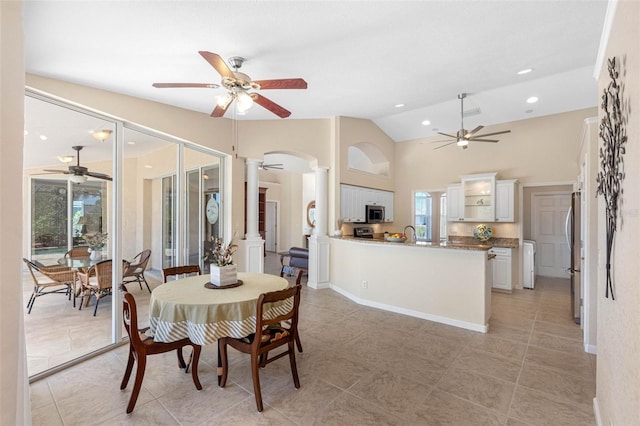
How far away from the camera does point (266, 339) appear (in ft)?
7.53

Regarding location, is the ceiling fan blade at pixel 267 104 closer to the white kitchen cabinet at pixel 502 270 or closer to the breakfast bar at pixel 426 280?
the breakfast bar at pixel 426 280

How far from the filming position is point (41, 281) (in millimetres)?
3268

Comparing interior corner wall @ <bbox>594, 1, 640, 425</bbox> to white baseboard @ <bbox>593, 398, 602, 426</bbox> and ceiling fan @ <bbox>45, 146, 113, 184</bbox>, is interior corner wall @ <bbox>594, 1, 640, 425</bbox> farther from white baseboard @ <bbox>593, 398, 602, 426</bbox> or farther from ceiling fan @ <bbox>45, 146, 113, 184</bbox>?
ceiling fan @ <bbox>45, 146, 113, 184</bbox>

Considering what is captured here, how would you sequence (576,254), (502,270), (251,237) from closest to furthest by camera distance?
(576,254) → (251,237) → (502,270)

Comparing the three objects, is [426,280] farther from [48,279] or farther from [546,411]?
[48,279]

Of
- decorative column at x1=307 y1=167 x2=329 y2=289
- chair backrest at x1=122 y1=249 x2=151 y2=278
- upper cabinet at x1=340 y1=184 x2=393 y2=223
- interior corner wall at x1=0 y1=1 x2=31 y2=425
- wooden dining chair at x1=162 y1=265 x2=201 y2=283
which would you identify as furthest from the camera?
upper cabinet at x1=340 y1=184 x2=393 y2=223

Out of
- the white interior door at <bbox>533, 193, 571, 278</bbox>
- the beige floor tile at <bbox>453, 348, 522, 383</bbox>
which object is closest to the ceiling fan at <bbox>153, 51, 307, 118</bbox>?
the beige floor tile at <bbox>453, 348, 522, 383</bbox>

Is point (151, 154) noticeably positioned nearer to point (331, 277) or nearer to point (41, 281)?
point (41, 281)

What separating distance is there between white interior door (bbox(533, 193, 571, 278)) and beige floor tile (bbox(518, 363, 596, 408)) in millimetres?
5107

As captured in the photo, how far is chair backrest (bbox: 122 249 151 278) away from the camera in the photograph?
4.08 metres

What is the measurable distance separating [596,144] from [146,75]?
465 cm

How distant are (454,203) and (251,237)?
4551 millimetres

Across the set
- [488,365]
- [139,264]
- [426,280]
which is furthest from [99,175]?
[488,365]

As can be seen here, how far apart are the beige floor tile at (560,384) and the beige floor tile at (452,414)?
622 mm
